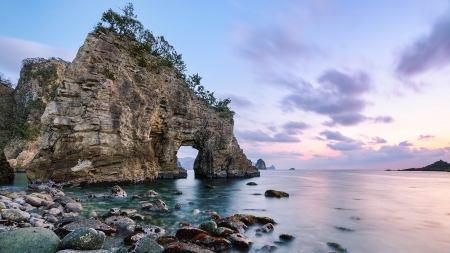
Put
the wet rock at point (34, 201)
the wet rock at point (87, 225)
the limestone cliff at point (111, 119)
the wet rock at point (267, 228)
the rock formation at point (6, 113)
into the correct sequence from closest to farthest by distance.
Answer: the wet rock at point (87, 225) → the wet rock at point (267, 228) → the wet rock at point (34, 201) → the limestone cliff at point (111, 119) → the rock formation at point (6, 113)

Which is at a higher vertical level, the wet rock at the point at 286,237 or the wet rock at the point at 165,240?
the wet rock at the point at 165,240

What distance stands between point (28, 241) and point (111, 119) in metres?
24.6

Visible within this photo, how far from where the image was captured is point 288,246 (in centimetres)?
988

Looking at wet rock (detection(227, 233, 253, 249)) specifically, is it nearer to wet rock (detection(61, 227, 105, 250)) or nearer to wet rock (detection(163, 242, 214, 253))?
wet rock (detection(163, 242, 214, 253))

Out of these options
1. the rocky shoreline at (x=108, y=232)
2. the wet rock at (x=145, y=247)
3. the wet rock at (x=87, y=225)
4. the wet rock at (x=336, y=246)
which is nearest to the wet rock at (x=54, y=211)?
the rocky shoreline at (x=108, y=232)

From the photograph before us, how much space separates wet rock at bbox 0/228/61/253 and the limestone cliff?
2236 centimetres

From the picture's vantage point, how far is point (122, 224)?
1105cm

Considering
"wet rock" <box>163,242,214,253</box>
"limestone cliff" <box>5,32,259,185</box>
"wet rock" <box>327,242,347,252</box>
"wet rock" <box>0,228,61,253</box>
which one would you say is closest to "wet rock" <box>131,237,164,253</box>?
"wet rock" <box>163,242,214,253</box>

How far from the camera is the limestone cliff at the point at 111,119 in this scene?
26.7 m

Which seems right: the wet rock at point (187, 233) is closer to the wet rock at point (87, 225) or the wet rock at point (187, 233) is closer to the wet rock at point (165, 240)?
the wet rock at point (165, 240)

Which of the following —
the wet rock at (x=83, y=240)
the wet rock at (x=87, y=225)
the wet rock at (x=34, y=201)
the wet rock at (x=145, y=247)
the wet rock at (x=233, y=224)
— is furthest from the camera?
the wet rock at (x=34, y=201)

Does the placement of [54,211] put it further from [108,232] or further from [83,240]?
[83,240]

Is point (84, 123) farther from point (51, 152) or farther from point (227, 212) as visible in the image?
point (227, 212)

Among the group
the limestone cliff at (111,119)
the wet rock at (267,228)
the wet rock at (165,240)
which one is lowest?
the wet rock at (267,228)
